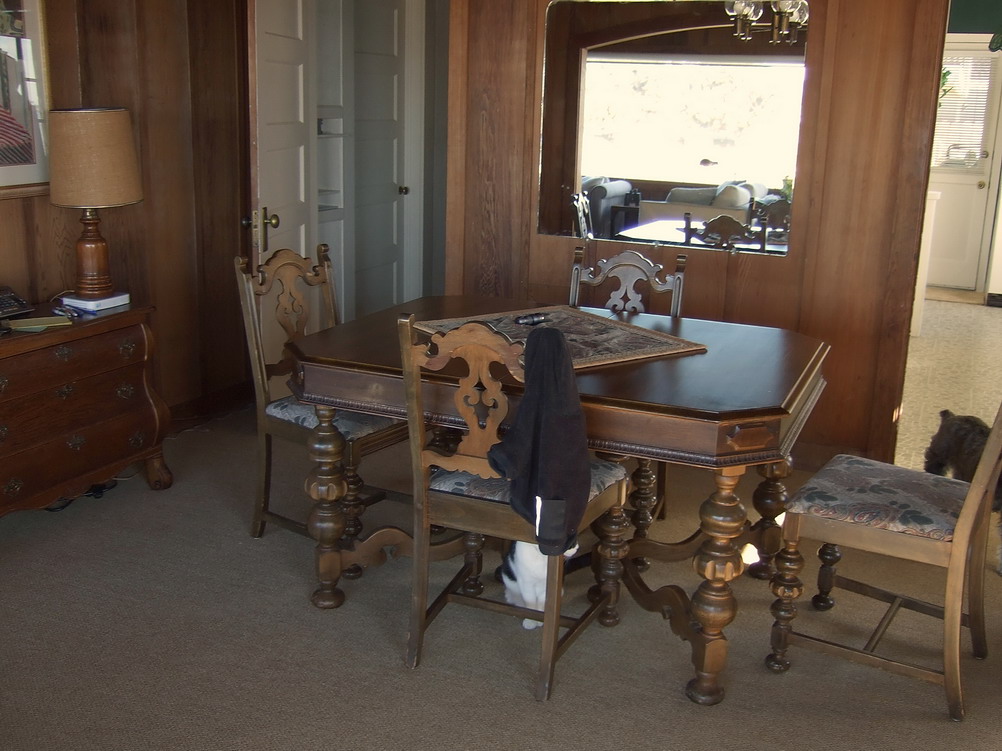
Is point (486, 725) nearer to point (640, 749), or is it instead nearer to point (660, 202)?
point (640, 749)

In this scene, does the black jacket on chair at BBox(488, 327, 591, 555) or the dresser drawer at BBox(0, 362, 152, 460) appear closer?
the black jacket on chair at BBox(488, 327, 591, 555)

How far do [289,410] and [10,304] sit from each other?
1048 mm

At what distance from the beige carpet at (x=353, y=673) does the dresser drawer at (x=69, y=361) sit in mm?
546

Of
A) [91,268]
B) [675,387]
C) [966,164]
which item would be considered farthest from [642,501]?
[966,164]

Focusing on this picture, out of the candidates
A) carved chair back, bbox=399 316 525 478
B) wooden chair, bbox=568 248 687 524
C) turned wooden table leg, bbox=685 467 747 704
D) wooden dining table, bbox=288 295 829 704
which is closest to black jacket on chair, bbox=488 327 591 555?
carved chair back, bbox=399 316 525 478

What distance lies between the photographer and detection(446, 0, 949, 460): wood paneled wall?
12.8 ft

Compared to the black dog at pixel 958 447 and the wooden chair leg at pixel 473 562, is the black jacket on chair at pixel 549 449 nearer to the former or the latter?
the wooden chair leg at pixel 473 562

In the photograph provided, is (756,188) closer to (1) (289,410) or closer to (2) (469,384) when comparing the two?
(1) (289,410)

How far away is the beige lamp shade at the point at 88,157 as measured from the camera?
3467 mm

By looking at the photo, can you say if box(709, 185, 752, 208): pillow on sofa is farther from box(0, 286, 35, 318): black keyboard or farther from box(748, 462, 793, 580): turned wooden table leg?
box(0, 286, 35, 318): black keyboard

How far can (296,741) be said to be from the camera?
238 centimetres

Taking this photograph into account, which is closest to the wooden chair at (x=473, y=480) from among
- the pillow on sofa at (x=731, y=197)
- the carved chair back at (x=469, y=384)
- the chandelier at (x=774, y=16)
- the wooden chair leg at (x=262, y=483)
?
the carved chair back at (x=469, y=384)

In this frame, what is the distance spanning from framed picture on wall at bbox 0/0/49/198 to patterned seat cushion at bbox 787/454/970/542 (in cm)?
287

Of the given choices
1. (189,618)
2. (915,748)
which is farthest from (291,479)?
(915,748)
